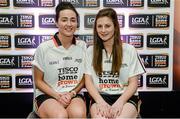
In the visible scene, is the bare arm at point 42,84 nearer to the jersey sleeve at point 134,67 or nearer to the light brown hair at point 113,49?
the light brown hair at point 113,49

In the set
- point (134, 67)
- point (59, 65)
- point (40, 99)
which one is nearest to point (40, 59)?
point (59, 65)

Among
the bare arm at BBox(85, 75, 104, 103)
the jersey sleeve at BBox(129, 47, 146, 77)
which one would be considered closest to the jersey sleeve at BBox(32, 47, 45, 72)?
the bare arm at BBox(85, 75, 104, 103)

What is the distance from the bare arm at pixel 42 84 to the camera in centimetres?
230

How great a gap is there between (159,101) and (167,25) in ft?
2.70

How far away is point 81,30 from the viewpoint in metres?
3.11

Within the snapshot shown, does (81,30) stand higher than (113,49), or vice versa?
(81,30)

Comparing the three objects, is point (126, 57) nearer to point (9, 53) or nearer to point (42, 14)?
point (42, 14)

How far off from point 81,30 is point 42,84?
948mm

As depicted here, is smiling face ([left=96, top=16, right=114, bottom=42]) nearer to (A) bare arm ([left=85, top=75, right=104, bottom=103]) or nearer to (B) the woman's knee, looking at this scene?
(A) bare arm ([left=85, top=75, right=104, bottom=103])

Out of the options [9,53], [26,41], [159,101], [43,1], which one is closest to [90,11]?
[43,1]

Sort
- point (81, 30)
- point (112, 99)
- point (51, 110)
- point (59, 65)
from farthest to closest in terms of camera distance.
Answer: point (81, 30) < point (59, 65) < point (112, 99) < point (51, 110)

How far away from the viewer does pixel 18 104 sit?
3.29m

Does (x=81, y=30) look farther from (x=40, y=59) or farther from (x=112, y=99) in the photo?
(x=112, y=99)

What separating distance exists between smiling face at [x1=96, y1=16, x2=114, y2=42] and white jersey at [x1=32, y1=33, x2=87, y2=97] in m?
0.23
